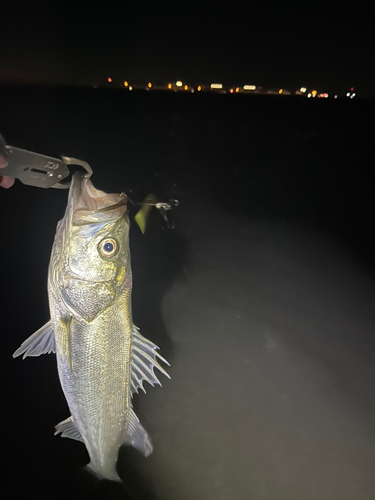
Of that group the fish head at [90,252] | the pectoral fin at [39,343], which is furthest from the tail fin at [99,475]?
the fish head at [90,252]

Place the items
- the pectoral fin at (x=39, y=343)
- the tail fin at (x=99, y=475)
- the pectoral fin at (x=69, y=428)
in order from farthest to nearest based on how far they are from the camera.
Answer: the tail fin at (x=99, y=475)
the pectoral fin at (x=69, y=428)
the pectoral fin at (x=39, y=343)

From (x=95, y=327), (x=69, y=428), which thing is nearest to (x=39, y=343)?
(x=95, y=327)

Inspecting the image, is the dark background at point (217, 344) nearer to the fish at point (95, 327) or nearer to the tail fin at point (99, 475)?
the tail fin at point (99, 475)

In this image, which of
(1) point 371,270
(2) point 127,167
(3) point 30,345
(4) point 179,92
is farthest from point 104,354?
(4) point 179,92

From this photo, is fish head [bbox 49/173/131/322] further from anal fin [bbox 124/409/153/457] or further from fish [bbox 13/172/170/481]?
anal fin [bbox 124/409/153/457]

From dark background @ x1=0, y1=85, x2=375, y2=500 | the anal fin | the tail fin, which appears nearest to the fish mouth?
dark background @ x1=0, y1=85, x2=375, y2=500

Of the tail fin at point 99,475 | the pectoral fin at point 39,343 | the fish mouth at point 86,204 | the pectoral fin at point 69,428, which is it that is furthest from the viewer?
the tail fin at point 99,475

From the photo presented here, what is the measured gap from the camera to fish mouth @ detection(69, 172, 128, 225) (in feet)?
2.17

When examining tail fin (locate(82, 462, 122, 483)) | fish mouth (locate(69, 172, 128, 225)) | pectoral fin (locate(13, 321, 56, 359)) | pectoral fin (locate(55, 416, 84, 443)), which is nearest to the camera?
fish mouth (locate(69, 172, 128, 225))

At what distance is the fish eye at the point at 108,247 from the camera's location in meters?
0.71

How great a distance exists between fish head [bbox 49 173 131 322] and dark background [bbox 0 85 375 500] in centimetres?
26

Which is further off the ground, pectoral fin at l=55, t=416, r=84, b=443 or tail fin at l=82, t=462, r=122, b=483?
pectoral fin at l=55, t=416, r=84, b=443

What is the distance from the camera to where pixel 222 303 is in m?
1.11

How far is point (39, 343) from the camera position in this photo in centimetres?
81
